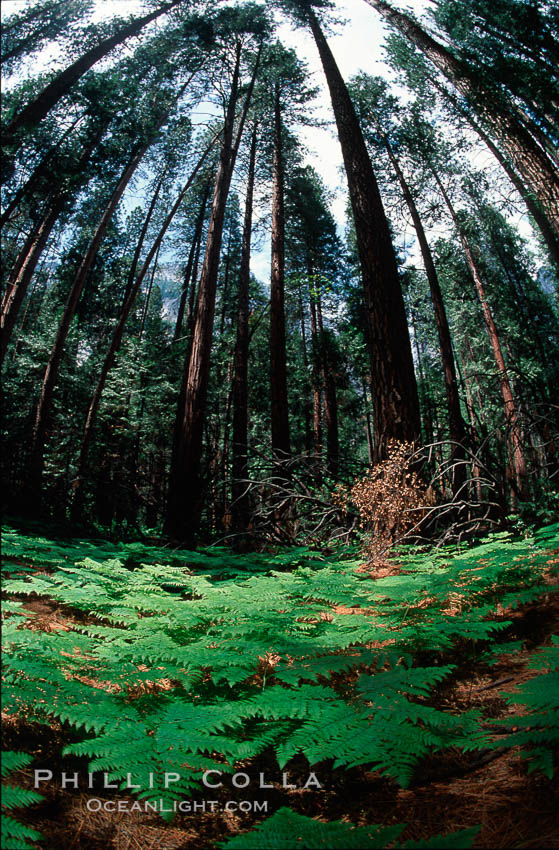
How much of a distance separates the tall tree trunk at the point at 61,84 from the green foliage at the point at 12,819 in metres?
5.90

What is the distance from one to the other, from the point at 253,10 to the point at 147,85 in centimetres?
350

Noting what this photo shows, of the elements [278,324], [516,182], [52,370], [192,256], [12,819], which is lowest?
[12,819]

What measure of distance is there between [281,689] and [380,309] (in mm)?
5468

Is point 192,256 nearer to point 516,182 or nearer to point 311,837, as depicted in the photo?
point 516,182

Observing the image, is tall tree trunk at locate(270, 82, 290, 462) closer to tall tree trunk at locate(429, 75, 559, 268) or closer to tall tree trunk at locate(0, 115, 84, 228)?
tall tree trunk at locate(429, 75, 559, 268)

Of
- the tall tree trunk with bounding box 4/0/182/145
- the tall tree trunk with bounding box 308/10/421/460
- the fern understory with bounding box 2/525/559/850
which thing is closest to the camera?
the fern understory with bounding box 2/525/559/850

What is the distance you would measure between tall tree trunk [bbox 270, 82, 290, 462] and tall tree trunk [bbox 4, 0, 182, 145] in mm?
5820

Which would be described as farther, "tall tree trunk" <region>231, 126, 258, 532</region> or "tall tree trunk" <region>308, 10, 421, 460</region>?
"tall tree trunk" <region>231, 126, 258, 532</region>

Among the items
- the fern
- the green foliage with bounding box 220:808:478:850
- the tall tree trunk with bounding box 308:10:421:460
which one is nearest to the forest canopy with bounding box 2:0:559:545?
the tall tree trunk with bounding box 308:10:421:460

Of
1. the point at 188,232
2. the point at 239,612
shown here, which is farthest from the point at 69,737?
the point at 188,232

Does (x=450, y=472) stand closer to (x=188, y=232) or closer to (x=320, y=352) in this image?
(x=320, y=352)

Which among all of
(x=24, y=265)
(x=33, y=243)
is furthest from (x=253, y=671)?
(x=24, y=265)

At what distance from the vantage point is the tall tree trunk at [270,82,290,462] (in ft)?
34.8

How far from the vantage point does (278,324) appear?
11.8 m
